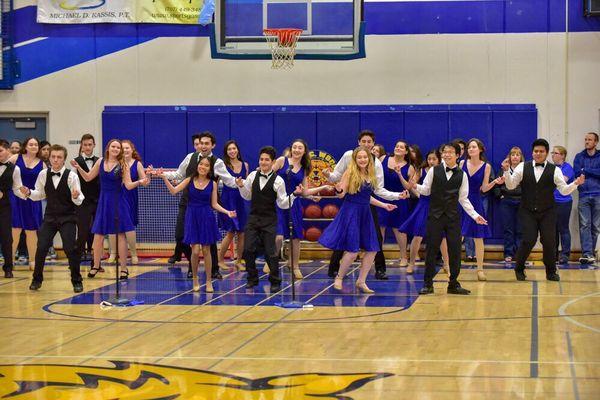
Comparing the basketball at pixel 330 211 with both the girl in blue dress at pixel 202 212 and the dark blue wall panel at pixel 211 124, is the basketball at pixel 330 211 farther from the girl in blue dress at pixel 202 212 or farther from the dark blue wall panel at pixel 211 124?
the girl in blue dress at pixel 202 212

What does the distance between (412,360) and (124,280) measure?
22.1 feet

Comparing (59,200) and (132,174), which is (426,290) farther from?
(132,174)

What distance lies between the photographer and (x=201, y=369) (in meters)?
8.37

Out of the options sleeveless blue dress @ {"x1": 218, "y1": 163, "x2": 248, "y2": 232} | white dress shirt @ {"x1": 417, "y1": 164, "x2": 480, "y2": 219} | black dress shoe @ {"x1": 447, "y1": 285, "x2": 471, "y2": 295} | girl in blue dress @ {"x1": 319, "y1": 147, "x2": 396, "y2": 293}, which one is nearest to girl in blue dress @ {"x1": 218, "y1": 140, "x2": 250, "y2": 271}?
sleeveless blue dress @ {"x1": 218, "y1": 163, "x2": 248, "y2": 232}

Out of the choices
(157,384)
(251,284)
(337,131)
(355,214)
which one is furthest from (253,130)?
(157,384)

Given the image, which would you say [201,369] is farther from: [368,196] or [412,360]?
[368,196]

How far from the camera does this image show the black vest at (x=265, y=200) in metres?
13.0

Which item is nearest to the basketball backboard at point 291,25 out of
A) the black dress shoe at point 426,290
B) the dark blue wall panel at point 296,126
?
the dark blue wall panel at point 296,126

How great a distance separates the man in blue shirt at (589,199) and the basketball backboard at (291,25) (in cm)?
387

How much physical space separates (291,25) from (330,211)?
10.3ft

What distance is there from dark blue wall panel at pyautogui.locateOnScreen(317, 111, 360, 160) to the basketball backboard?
5.35ft

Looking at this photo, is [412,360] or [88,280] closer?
[412,360]

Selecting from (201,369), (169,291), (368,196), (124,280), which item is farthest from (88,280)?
(201,369)

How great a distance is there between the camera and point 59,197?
12.8m
